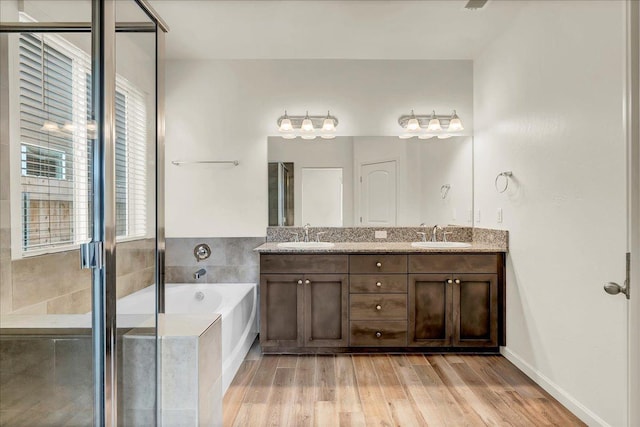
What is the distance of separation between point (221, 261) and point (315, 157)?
1.29 meters

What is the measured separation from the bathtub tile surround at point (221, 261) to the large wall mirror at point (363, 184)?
393 millimetres

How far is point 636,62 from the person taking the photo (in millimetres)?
1292

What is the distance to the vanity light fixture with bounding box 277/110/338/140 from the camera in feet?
10.9

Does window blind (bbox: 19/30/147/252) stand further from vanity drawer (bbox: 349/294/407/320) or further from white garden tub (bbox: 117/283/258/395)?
vanity drawer (bbox: 349/294/407/320)

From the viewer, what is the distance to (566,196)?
2.10m

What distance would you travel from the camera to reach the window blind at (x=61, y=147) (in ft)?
4.10

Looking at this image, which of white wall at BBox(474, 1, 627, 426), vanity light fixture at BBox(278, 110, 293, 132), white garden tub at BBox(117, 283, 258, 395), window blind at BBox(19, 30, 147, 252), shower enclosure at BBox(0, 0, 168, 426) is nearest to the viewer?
shower enclosure at BBox(0, 0, 168, 426)

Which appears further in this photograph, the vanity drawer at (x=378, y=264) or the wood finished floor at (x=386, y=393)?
the vanity drawer at (x=378, y=264)

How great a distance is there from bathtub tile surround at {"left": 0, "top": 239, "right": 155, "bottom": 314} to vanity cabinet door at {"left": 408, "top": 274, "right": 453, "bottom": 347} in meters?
2.06

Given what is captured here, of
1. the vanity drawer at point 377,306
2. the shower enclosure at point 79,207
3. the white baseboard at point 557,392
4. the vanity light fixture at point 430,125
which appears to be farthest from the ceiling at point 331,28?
the white baseboard at point 557,392

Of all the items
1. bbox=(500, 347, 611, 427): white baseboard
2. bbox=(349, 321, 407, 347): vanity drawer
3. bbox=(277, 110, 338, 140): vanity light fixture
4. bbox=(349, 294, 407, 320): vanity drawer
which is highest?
bbox=(277, 110, 338, 140): vanity light fixture

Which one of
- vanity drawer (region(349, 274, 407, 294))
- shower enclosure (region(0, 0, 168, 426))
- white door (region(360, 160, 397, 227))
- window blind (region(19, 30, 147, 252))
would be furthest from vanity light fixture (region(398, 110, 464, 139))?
window blind (region(19, 30, 147, 252))

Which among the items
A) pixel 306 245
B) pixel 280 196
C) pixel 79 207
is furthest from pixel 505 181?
pixel 79 207

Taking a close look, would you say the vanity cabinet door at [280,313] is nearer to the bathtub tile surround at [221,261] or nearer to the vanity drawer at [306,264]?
the vanity drawer at [306,264]
